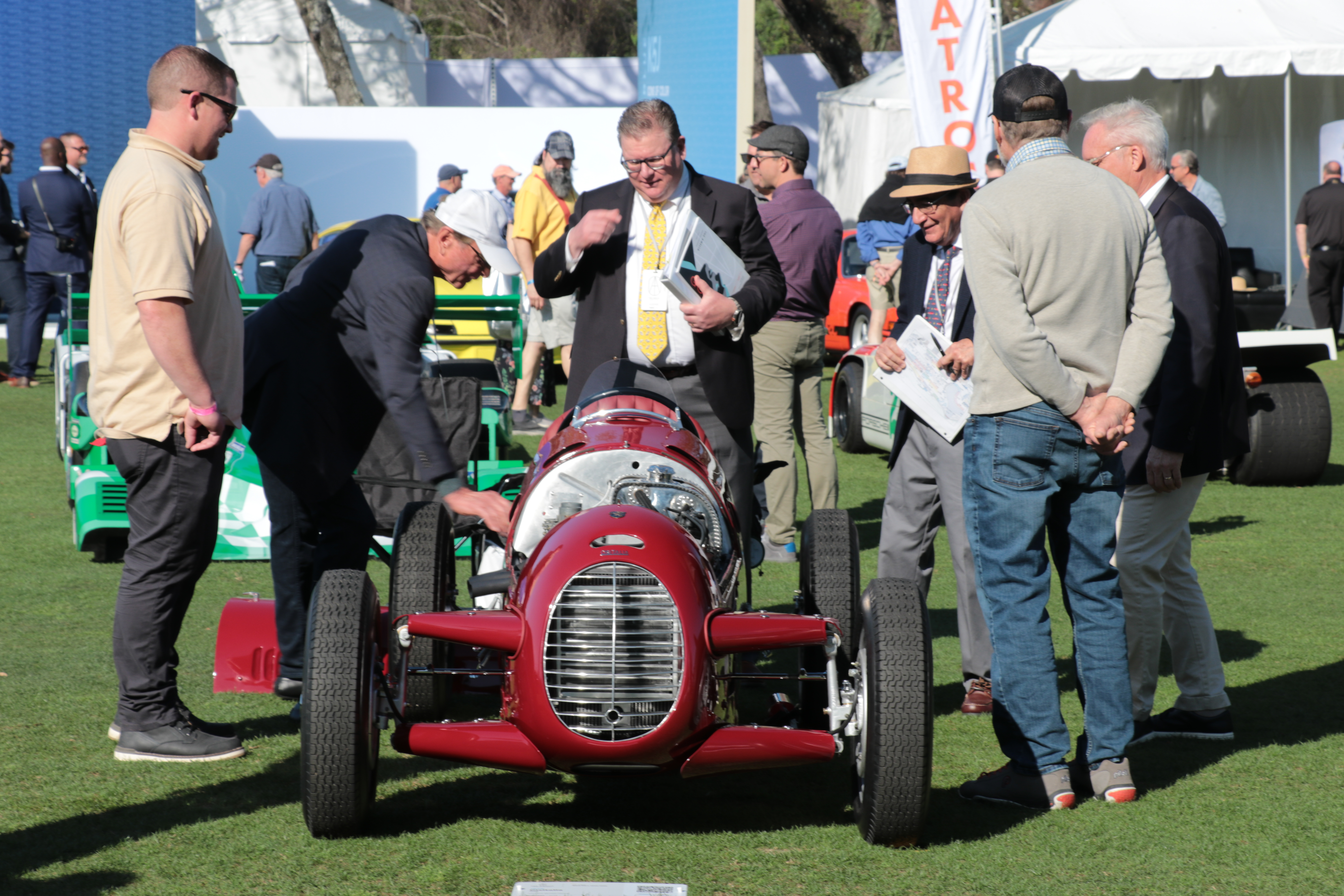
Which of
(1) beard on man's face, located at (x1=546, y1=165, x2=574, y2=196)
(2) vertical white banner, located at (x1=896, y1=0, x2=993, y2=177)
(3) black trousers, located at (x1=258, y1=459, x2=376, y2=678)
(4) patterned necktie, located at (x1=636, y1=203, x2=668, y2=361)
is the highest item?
(2) vertical white banner, located at (x1=896, y1=0, x2=993, y2=177)

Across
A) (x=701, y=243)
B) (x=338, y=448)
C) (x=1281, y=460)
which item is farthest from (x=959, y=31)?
(x=338, y=448)

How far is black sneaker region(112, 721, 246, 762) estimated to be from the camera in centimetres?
429

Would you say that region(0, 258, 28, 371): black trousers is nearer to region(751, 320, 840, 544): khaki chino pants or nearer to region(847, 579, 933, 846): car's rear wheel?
region(751, 320, 840, 544): khaki chino pants

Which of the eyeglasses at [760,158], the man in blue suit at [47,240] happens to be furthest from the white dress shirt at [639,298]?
the man in blue suit at [47,240]

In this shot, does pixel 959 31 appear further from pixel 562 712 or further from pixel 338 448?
pixel 562 712

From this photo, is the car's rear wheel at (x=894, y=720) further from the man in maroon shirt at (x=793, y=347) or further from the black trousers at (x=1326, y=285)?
the black trousers at (x=1326, y=285)

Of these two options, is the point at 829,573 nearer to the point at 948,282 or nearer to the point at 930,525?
the point at 930,525

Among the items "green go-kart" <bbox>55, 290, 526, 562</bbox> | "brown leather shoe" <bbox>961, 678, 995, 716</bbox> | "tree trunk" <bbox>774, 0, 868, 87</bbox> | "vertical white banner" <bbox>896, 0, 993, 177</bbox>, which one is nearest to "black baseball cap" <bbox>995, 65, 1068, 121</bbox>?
"brown leather shoe" <bbox>961, 678, 995, 716</bbox>

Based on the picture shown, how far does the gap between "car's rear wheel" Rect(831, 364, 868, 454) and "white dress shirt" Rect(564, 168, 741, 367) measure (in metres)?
5.51

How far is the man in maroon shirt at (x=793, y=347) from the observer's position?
7.29 m

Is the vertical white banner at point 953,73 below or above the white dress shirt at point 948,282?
above

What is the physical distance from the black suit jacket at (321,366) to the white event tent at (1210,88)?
38.5 ft

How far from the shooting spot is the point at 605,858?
11.7 feet

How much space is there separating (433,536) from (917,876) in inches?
77.7
